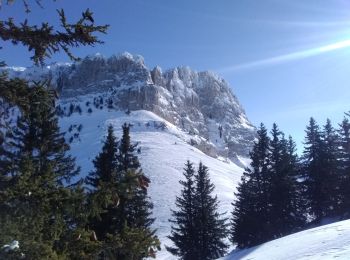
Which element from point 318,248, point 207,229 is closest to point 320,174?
point 207,229

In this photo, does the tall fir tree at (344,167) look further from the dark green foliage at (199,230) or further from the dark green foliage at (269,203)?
the dark green foliage at (199,230)

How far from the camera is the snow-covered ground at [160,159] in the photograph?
7356 centimetres

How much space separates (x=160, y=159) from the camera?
4670 inches

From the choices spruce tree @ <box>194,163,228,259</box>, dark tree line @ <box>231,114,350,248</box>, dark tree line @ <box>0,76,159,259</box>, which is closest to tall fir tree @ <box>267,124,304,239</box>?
dark tree line @ <box>231,114,350,248</box>

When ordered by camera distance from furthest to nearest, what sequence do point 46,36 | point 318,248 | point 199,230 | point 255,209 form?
point 255,209, point 199,230, point 318,248, point 46,36

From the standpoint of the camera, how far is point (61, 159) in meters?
18.0

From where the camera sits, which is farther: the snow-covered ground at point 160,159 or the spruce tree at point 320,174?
the snow-covered ground at point 160,159

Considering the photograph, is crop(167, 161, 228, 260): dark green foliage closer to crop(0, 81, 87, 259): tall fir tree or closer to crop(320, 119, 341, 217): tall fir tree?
crop(320, 119, 341, 217): tall fir tree

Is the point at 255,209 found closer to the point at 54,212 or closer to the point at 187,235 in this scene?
the point at 187,235

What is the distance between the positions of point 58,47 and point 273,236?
32045 millimetres

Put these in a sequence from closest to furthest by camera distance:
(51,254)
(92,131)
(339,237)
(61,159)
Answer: (51,254)
(339,237)
(61,159)
(92,131)

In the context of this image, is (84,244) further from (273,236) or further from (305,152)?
(305,152)

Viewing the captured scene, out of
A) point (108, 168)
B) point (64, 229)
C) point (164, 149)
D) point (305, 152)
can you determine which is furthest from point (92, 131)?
point (64, 229)

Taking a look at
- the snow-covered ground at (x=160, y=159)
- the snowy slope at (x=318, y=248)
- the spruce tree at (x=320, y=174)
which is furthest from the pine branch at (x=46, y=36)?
the snow-covered ground at (x=160, y=159)
